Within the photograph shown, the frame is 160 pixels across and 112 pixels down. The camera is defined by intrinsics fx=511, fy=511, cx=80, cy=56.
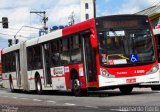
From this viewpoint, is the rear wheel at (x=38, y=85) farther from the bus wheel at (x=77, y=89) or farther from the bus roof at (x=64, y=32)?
the bus wheel at (x=77, y=89)

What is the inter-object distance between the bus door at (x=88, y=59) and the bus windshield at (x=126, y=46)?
0.60 m

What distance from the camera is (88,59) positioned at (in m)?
20.5

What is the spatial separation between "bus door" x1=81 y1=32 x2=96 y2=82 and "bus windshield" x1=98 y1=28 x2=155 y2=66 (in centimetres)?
60

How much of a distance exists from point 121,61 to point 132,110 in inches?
262

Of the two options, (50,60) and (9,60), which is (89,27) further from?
(9,60)

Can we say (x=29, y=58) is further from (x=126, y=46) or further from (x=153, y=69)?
(x=153, y=69)

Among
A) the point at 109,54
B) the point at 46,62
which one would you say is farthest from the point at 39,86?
the point at 109,54

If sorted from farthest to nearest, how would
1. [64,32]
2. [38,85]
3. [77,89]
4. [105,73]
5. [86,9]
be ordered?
[86,9] < [38,85] < [64,32] < [77,89] < [105,73]

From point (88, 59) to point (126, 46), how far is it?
1670mm

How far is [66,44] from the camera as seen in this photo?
22672mm

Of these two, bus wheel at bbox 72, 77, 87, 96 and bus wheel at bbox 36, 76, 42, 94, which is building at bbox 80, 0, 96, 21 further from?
bus wheel at bbox 72, 77, 87, 96

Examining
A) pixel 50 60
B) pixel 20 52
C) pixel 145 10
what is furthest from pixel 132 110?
pixel 145 10

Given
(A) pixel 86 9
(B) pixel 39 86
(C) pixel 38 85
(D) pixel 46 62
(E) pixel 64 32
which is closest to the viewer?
(E) pixel 64 32

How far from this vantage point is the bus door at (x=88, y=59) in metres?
20.1
